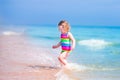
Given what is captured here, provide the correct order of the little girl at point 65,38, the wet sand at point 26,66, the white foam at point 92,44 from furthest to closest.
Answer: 1. the white foam at point 92,44
2. the little girl at point 65,38
3. the wet sand at point 26,66

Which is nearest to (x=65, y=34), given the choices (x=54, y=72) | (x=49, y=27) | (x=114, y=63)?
(x=54, y=72)

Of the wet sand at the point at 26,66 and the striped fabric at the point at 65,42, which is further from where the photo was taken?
the striped fabric at the point at 65,42

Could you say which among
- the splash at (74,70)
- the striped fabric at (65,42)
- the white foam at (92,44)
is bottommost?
the white foam at (92,44)

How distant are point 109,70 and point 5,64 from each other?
4.67 feet

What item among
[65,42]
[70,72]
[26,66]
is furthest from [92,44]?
[65,42]

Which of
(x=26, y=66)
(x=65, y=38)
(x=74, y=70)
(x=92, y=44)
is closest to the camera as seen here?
(x=65, y=38)

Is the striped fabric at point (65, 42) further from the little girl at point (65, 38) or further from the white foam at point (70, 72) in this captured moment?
the white foam at point (70, 72)

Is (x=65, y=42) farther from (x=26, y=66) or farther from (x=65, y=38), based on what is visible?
(x=26, y=66)

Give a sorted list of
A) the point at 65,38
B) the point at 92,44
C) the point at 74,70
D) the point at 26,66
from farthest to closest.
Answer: the point at 92,44 → the point at 74,70 → the point at 26,66 → the point at 65,38

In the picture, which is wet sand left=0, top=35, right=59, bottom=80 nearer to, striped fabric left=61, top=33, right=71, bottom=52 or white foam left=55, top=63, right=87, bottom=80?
white foam left=55, top=63, right=87, bottom=80

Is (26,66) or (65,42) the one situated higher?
(65,42)

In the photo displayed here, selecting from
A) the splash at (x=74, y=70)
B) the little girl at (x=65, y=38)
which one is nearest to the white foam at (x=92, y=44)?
the splash at (x=74, y=70)

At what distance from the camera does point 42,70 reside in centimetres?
506

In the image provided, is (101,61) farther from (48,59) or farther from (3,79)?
(3,79)
